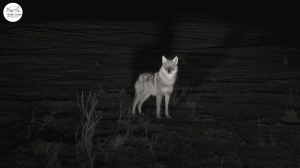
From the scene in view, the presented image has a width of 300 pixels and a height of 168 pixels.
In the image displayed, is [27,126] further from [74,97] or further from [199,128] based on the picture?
[199,128]

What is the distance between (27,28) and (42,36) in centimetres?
378

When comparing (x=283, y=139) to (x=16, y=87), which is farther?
(x=16, y=87)

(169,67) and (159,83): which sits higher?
(169,67)

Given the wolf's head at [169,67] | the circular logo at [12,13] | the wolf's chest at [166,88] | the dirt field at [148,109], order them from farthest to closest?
1. the circular logo at [12,13]
2. the wolf's chest at [166,88]
3. the wolf's head at [169,67]
4. the dirt field at [148,109]

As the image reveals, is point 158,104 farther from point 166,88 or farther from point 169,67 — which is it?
point 169,67

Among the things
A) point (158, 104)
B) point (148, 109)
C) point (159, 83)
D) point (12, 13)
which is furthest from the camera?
point (12, 13)

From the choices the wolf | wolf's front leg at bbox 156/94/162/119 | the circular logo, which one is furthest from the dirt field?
the circular logo

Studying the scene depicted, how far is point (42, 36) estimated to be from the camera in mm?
17938

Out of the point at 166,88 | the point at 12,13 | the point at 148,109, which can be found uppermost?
the point at 12,13

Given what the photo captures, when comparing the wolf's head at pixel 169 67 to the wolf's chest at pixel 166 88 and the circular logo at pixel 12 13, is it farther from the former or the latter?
the circular logo at pixel 12 13

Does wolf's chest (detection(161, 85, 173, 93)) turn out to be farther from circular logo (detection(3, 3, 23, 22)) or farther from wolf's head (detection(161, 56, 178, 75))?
circular logo (detection(3, 3, 23, 22))

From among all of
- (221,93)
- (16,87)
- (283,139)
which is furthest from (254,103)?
(16,87)

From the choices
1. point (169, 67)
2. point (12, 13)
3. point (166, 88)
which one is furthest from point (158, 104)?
point (12, 13)

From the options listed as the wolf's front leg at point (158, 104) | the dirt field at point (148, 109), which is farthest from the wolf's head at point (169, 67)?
the dirt field at point (148, 109)
